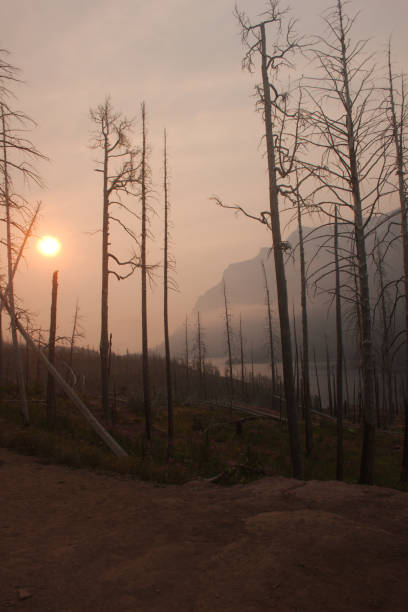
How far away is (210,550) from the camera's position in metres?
4.28

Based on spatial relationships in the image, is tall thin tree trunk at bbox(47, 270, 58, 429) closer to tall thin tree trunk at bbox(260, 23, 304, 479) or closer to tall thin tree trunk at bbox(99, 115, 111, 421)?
tall thin tree trunk at bbox(99, 115, 111, 421)

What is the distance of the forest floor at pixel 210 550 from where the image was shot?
330cm

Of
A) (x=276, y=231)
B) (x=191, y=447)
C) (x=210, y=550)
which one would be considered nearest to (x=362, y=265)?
(x=276, y=231)

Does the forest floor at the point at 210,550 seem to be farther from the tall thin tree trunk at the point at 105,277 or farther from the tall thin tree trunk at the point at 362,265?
the tall thin tree trunk at the point at 105,277

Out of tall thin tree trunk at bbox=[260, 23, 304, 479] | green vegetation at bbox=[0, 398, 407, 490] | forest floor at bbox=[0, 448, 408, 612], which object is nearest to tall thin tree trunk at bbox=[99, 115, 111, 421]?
green vegetation at bbox=[0, 398, 407, 490]

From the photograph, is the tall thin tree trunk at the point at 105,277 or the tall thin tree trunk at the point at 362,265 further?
the tall thin tree trunk at the point at 105,277

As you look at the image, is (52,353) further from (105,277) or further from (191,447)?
(191,447)

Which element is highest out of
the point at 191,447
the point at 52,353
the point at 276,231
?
the point at 276,231

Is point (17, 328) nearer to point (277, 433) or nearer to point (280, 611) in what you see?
point (280, 611)

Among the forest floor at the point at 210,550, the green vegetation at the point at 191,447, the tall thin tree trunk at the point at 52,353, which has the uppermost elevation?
the tall thin tree trunk at the point at 52,353

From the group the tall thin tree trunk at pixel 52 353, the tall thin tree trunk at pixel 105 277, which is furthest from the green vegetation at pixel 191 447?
the tall thin tree trunk at pixel 105 277

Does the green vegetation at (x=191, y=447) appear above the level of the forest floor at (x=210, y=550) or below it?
below

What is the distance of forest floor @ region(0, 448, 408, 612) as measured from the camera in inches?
130

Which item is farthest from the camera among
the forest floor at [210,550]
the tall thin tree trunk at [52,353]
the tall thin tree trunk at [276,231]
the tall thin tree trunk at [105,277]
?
the tall thin tree trunk at [105,277]
